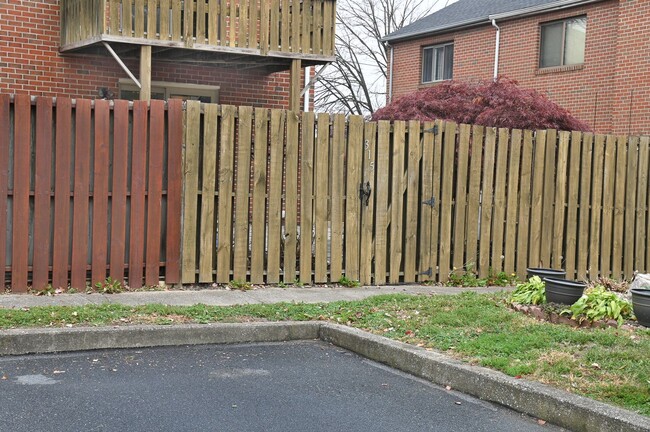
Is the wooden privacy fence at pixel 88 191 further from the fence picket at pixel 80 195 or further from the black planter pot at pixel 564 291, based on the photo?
the black planter pot at pixel 564 291

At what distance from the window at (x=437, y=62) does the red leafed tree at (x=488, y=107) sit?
30.0 ft

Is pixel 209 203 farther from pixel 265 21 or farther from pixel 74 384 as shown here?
pixel 265 21

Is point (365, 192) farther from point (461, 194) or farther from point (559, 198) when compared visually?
point (559, 198)

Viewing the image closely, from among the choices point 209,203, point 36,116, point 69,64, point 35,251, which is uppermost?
point 69,64

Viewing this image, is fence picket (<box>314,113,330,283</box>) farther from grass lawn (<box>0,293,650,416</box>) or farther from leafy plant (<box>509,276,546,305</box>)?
leafy plant (<box>509,276,546,305</box>)

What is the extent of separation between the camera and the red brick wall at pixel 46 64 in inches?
509

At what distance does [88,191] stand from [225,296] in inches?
74.6

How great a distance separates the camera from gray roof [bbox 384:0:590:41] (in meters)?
20.8

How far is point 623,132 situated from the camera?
18.0 m

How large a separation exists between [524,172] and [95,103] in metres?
5.79

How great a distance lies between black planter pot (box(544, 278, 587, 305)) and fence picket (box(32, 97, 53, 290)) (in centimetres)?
522

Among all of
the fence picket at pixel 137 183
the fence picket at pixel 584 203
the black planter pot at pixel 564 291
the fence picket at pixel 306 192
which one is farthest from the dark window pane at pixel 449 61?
the black planter pot at pixel 564 291

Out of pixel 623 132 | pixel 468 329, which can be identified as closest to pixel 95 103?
pixel 468 329

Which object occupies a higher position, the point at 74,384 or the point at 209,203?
the point at 209,203
